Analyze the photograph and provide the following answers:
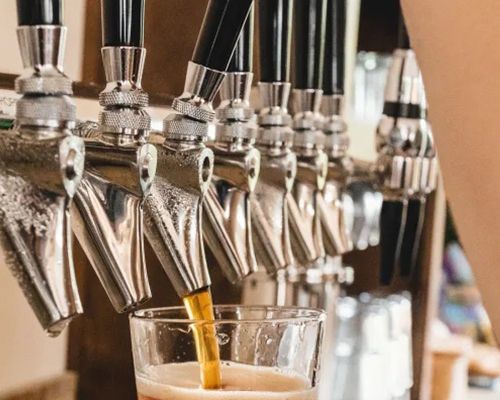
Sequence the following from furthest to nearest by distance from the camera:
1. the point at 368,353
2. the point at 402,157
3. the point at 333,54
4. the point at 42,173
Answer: the point at 368,353 < the point at 402,157 < the point at 333,54 < the point at 42,173

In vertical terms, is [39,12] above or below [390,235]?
above

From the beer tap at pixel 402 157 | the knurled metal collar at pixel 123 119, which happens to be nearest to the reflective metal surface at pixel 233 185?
the knurled metal collar at pixel 123 119

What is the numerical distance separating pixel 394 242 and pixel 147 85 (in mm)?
321

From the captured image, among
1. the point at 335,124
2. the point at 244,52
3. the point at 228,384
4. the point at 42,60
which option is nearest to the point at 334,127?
the point at 335,124

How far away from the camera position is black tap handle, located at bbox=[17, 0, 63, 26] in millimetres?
429

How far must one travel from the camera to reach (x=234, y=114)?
63 centimetres

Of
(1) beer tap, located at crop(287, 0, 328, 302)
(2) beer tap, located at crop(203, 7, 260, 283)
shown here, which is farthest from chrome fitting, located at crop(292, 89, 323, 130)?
(2) beer tap, located at crop(203, 7, 260, 283)

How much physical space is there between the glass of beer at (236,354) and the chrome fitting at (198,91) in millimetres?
120

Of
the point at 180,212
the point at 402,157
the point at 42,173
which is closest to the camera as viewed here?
the point at 42,173

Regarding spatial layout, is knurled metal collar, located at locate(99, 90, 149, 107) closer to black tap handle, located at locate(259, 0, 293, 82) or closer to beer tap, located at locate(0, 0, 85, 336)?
beer tap, located at locate(0, 0, 85, 336)

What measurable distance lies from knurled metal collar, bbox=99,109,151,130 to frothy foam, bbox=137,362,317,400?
159 millimetres

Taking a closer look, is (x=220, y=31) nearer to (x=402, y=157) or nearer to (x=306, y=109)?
(x=306, y=109)

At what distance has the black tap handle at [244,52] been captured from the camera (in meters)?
0.64

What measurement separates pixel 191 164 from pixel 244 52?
5.2 inches
